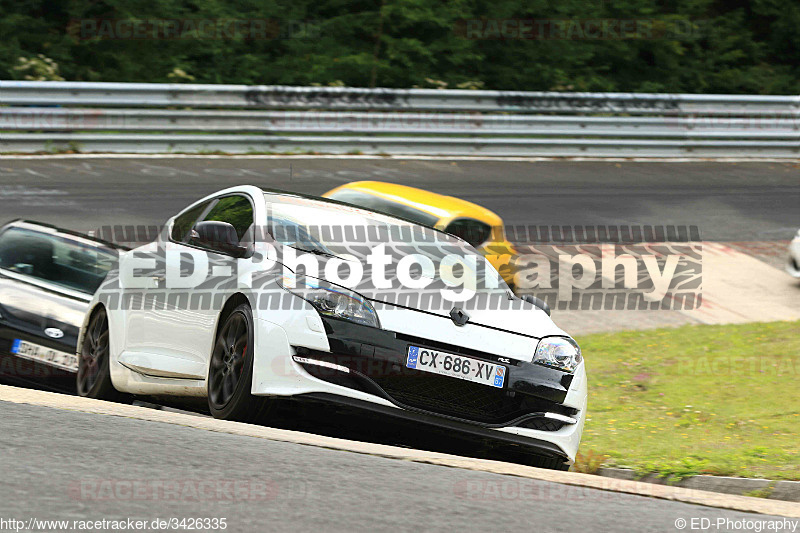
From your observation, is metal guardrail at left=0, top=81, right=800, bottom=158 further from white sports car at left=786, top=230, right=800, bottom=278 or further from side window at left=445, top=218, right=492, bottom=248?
side window at left=445, top=218, right=492, bottom=248

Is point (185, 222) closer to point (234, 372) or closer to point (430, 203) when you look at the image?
point (234, 372)

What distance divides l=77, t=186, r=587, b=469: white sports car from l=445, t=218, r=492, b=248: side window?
14.1 ft

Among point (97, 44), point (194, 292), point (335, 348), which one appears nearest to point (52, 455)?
point (335, 348)

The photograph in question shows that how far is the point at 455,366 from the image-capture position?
5.91 metres

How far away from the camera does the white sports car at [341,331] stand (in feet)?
19.0

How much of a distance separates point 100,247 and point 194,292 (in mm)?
3577

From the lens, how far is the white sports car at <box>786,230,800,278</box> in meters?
14.7

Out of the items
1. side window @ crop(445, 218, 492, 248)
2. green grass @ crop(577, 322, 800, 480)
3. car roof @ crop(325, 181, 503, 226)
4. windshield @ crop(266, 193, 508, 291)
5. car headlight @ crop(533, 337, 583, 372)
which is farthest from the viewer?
car roof @ crop(325, 181, 503, 226)

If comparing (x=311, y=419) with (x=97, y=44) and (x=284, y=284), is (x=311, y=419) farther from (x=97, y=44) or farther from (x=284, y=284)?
(x=97, y=44)

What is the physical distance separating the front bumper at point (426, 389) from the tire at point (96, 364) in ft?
6.87

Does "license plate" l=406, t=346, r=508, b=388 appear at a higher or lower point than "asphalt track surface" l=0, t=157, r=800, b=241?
higher

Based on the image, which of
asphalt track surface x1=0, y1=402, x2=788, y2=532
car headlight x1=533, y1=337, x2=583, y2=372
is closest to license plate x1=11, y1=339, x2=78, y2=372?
asphalt track surface x1=0, y1=402, x2=788, y2=532

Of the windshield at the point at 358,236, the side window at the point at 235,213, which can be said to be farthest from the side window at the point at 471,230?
the side window at the point at 235,213

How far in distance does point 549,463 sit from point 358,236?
1.85m
